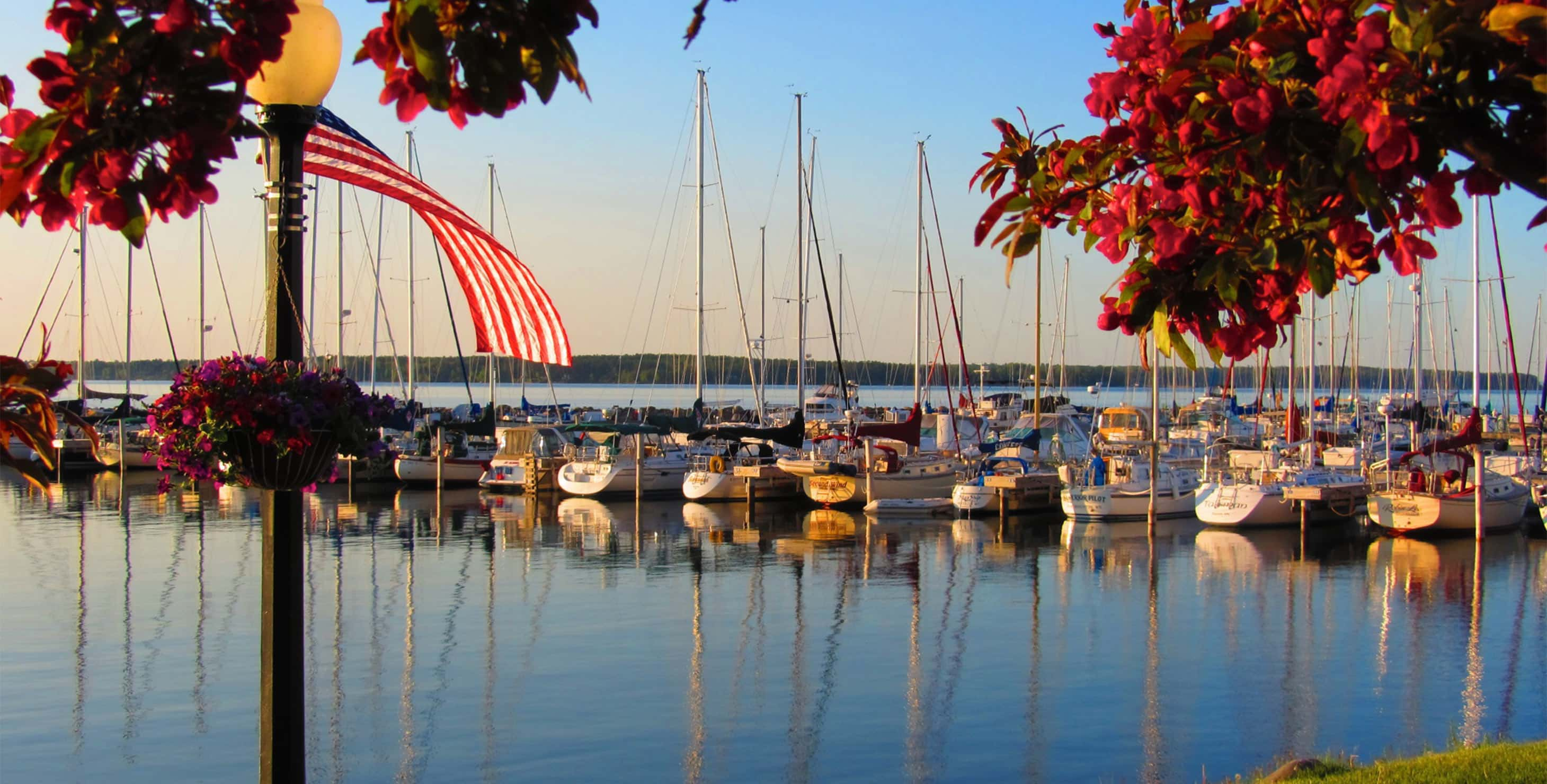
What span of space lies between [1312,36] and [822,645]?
654 inches

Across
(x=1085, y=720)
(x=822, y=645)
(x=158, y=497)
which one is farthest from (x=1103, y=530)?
(x=158, y=497)

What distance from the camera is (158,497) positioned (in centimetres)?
4081

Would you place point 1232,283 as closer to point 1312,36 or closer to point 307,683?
point 1312,36

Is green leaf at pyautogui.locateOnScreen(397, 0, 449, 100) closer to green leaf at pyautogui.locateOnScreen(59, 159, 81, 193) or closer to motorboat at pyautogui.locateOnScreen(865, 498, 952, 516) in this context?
green leaf at pyautogui.locateOnScreen(59, 159, 81, 193)

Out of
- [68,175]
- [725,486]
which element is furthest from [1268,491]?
[68,175]

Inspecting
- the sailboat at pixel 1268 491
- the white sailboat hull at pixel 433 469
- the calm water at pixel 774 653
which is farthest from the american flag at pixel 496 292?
the white sailboat hull at pixel 433 469

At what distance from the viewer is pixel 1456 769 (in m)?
8.77

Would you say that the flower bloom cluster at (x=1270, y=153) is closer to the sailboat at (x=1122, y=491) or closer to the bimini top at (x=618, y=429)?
the sailboat at (x=1122, y=491)

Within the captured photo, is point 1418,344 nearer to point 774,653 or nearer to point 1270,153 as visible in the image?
point 774,653

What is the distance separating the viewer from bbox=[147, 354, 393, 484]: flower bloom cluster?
4.96 m

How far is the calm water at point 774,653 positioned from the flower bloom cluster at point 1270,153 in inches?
382

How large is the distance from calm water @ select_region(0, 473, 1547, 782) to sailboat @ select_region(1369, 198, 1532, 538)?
867 mm

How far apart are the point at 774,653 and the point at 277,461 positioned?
47.7 feet

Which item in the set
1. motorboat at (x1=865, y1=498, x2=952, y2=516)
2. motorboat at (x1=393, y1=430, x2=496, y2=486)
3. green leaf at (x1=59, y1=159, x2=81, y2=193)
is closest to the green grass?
green leaf at (x1=59, y1=159, x2=81, y2=193)
